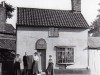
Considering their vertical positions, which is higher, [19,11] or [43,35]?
[19,11]

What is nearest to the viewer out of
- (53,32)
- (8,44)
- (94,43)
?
(53,32)

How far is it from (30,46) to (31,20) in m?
2.82

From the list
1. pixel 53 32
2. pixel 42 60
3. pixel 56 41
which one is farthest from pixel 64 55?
pixel 53 32

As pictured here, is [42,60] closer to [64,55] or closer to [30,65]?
[64,55]

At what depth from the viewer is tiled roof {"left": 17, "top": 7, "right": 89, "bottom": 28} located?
2530cm

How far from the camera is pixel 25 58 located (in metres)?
21.5

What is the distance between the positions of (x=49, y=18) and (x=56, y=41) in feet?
9.07

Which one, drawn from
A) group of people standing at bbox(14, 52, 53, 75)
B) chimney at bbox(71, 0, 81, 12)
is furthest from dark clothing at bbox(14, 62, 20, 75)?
chimney at bbox(71, 0, 81, 12)

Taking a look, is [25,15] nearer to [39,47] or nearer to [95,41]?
[39,47]

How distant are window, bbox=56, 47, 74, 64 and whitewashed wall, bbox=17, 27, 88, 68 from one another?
1.46 ft

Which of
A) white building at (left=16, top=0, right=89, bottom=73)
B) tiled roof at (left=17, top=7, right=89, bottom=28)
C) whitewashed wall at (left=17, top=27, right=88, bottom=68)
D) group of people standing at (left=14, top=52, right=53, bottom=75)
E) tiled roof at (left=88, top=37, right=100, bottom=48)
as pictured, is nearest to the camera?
group of people standing at (left=14, top=52, right=53, bottom=75)

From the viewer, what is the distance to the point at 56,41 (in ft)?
83.6

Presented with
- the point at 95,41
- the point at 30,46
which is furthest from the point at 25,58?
the point at 95,41

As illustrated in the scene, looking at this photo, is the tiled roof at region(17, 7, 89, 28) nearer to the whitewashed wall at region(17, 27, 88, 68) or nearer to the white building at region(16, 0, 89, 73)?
the white building at region(16, 0, 89, 73)
